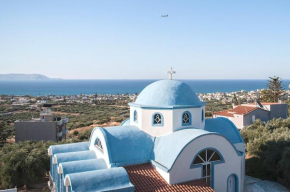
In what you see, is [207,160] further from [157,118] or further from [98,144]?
[98,144]

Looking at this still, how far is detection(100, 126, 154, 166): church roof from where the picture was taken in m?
13.0

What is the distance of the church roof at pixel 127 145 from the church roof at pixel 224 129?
4446 mm

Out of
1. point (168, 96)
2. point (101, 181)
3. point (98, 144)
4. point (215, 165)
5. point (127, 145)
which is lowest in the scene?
point (215, 165)

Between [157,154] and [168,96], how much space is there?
338 cm

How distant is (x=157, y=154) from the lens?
1327 centimetres

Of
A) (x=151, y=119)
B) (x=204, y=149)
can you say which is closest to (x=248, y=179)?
(x=204, y=149)

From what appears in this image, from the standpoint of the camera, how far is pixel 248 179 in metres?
17.2

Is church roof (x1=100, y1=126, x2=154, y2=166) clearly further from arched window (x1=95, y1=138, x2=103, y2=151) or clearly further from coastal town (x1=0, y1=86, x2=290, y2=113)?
coastal town (x1=0, y1=86, x2=290, y2=113)

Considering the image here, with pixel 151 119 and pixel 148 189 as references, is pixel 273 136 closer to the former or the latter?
pixel 151 119

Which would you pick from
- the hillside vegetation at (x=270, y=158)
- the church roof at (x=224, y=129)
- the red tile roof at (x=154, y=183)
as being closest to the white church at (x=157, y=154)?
the red tile roof at (x=154, y=183)

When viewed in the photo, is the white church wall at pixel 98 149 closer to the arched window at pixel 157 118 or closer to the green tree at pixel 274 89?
the arched window at pixel 157 118

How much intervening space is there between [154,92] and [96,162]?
17.0ft

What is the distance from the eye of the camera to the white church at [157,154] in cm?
1158

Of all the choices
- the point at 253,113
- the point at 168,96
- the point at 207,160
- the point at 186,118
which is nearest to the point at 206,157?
the point at 207,160
